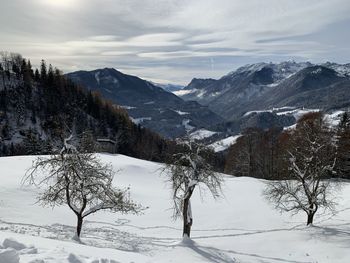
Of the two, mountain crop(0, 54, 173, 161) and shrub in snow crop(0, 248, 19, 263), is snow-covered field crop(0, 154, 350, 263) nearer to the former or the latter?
shrub in snow crop(0, 248, 19, 263)

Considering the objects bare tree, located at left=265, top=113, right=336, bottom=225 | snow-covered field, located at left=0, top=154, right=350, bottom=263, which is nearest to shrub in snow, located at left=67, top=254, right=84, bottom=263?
snow-covered field, located at left=0, top=154, right=350, bottom=263

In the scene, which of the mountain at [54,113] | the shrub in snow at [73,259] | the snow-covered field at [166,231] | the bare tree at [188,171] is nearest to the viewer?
the shrub in snow at [73,259]

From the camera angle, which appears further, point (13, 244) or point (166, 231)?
point (166, 231)

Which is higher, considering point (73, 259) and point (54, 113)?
point (54, 113)

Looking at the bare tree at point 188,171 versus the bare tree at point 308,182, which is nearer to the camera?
the bare tree at point 188,171

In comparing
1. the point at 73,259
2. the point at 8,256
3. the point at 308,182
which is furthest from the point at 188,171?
the point at 308,182

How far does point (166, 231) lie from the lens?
32969 mm

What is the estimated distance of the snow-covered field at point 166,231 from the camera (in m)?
16.8

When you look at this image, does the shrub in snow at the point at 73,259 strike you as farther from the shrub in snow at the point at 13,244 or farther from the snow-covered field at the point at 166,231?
the shrub in snow at the point at 13,244

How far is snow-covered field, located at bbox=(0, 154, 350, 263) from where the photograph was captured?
16.8 metres

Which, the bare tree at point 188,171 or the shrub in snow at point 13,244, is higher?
the bare tree at point 188,171

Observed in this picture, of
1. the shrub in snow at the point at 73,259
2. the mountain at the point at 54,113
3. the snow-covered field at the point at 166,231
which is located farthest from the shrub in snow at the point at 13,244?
the mountain at the point at 54,113

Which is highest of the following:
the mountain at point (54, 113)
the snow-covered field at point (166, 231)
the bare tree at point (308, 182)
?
the mountain at point (54, 113)

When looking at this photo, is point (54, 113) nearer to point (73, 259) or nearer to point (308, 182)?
point (308, 182)
